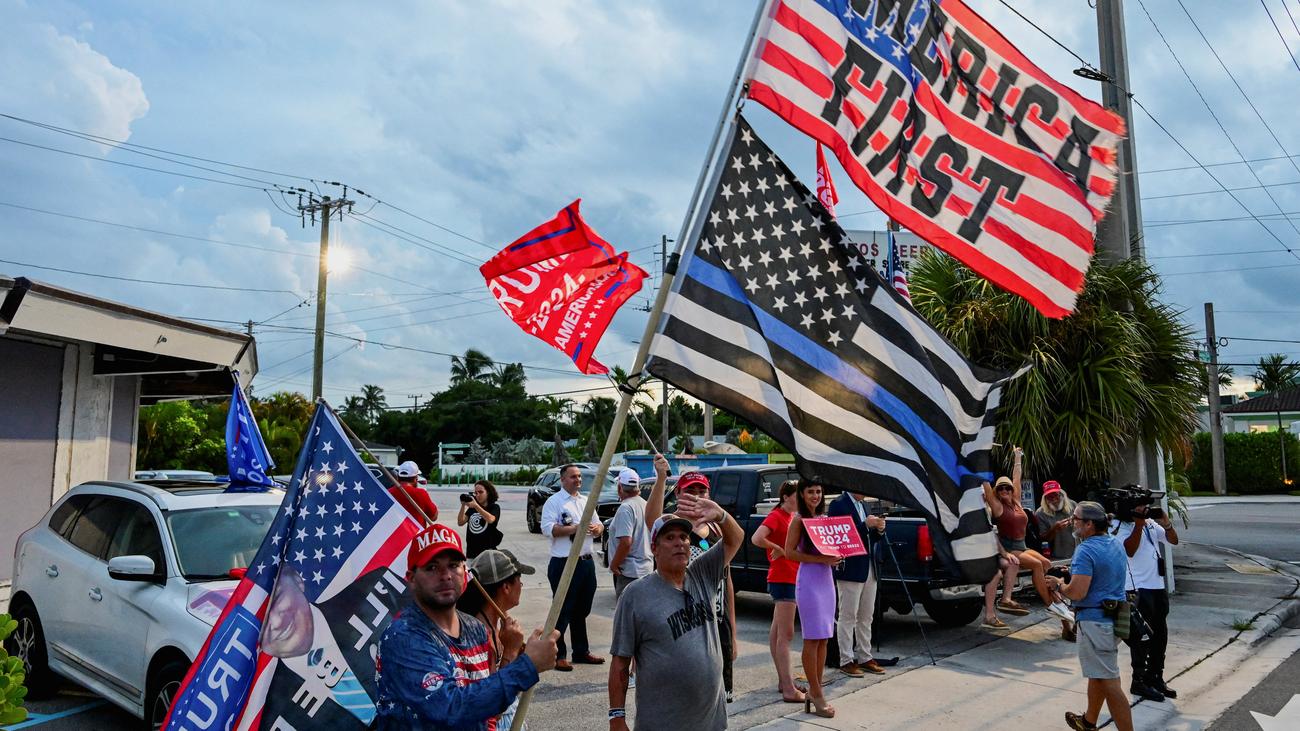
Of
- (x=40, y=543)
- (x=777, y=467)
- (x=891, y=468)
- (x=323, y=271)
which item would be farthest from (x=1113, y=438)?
(x=323, y=271)

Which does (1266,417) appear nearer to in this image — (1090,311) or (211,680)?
(1090,311)

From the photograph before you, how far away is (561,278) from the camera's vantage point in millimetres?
9273

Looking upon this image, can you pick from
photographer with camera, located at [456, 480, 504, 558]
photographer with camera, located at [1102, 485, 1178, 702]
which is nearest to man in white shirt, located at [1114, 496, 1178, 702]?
photographer with camera, located at [1102, 485, 1178, 702]

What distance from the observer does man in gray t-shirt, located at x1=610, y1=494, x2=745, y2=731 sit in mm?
3535

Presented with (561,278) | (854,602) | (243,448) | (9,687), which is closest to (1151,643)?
(854,602)

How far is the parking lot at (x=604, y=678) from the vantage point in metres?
6.14

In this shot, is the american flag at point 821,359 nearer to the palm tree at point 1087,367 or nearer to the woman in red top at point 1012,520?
the woman in red top at point 1012,520

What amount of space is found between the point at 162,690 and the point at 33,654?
2.31m

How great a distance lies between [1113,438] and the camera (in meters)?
11.6

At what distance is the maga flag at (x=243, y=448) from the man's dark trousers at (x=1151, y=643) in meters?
7.04

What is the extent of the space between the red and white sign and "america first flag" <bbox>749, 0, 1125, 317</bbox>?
9.76 ft

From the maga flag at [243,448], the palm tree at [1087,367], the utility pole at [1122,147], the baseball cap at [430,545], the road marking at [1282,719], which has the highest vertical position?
the utility pole at [1122,147]

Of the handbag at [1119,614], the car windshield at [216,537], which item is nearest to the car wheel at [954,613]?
the handbag at [1119,614]

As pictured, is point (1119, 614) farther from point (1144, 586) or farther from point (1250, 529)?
point (1250, 529)
